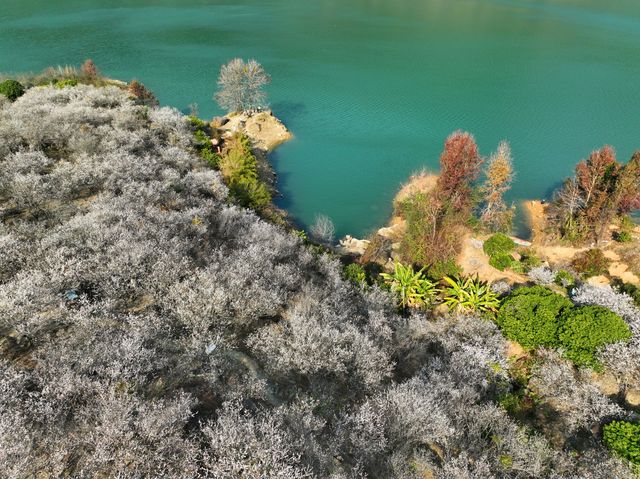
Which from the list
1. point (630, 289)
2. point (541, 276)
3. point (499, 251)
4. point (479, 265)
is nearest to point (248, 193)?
point (479, 265)

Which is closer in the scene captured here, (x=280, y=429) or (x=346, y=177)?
(x=280, y=429)

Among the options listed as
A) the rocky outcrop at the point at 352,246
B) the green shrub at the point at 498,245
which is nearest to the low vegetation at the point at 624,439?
the green shrub at the point at 498,245

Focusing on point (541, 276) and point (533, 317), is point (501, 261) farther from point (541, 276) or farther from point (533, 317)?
point (533, 317)

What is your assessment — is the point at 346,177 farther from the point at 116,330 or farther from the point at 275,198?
the point at 116,330

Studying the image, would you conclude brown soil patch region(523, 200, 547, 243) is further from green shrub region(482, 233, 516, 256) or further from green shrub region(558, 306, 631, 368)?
green shrub region(558, 306, 631, 368)

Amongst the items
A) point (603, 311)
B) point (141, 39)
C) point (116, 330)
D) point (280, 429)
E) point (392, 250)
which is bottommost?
point (392, 250)

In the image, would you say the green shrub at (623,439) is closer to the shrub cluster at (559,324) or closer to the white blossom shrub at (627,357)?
the white blossom shrub at (627,357)

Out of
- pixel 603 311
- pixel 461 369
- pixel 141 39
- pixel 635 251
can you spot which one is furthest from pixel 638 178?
pixel 141 39
